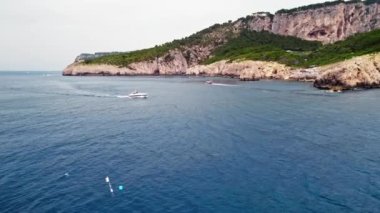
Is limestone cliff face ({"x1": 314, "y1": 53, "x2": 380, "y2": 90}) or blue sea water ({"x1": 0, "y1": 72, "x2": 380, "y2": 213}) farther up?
limestone cliff face ({"x1": 314, "y1": 53, "x2": 380, "y2": 90})

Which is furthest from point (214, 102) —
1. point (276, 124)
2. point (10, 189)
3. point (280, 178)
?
point (10, 189)

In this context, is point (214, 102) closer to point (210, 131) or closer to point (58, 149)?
point (210, 131)

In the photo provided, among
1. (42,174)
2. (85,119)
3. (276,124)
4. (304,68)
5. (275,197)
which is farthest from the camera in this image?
(304,68)

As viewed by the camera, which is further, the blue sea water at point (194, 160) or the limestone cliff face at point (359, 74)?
the limestone cliff face at point (359, 74)

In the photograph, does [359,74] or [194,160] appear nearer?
[194,160]

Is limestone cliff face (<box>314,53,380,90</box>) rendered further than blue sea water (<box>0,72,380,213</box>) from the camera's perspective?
Yes

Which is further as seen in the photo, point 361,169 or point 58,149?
point 58,149

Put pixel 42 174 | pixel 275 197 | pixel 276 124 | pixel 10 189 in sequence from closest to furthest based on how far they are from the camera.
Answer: pixel 275 197
pixel 10 189
pixel 42 174
pixel 276 124

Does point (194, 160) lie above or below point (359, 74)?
below
